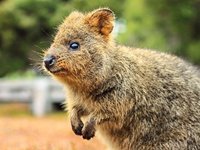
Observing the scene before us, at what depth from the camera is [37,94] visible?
2406 cm

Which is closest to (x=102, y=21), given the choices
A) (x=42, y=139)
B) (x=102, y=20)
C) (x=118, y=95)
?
(x=102, y=20)

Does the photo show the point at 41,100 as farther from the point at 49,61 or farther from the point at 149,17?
the point at 49,61

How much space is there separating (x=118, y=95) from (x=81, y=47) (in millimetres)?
673

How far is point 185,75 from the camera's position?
8.28 m

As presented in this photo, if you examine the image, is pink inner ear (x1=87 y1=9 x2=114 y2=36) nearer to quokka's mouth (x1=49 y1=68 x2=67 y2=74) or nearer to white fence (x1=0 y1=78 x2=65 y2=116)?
quokka's mouth (x1=49 y1=68 x2=67 y2=74)

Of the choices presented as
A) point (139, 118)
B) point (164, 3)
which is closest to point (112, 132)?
point (139, 118)

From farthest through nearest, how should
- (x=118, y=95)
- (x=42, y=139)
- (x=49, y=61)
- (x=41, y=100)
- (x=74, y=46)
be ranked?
(x=41, y=100) → (x=42, y=139) → (x=118, y=95) → (x=74, y=46) → (x=49, y=61)

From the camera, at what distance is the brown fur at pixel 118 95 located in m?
7.79

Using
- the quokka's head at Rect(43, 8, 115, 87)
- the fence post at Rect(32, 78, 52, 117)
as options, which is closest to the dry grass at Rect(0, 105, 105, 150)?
the fence post at Rect(32, 78, 52, 117)

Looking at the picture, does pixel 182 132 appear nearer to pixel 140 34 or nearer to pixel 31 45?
pixel 140 34

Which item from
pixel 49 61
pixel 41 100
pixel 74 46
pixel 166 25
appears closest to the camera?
pixel 49 61

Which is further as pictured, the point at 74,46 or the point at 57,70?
the point at 74,46

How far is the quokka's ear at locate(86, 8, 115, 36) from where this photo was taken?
8.05 meters

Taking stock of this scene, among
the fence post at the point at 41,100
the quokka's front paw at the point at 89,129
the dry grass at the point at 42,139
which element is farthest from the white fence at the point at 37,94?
the quokka's front paw at the point at 89,129
